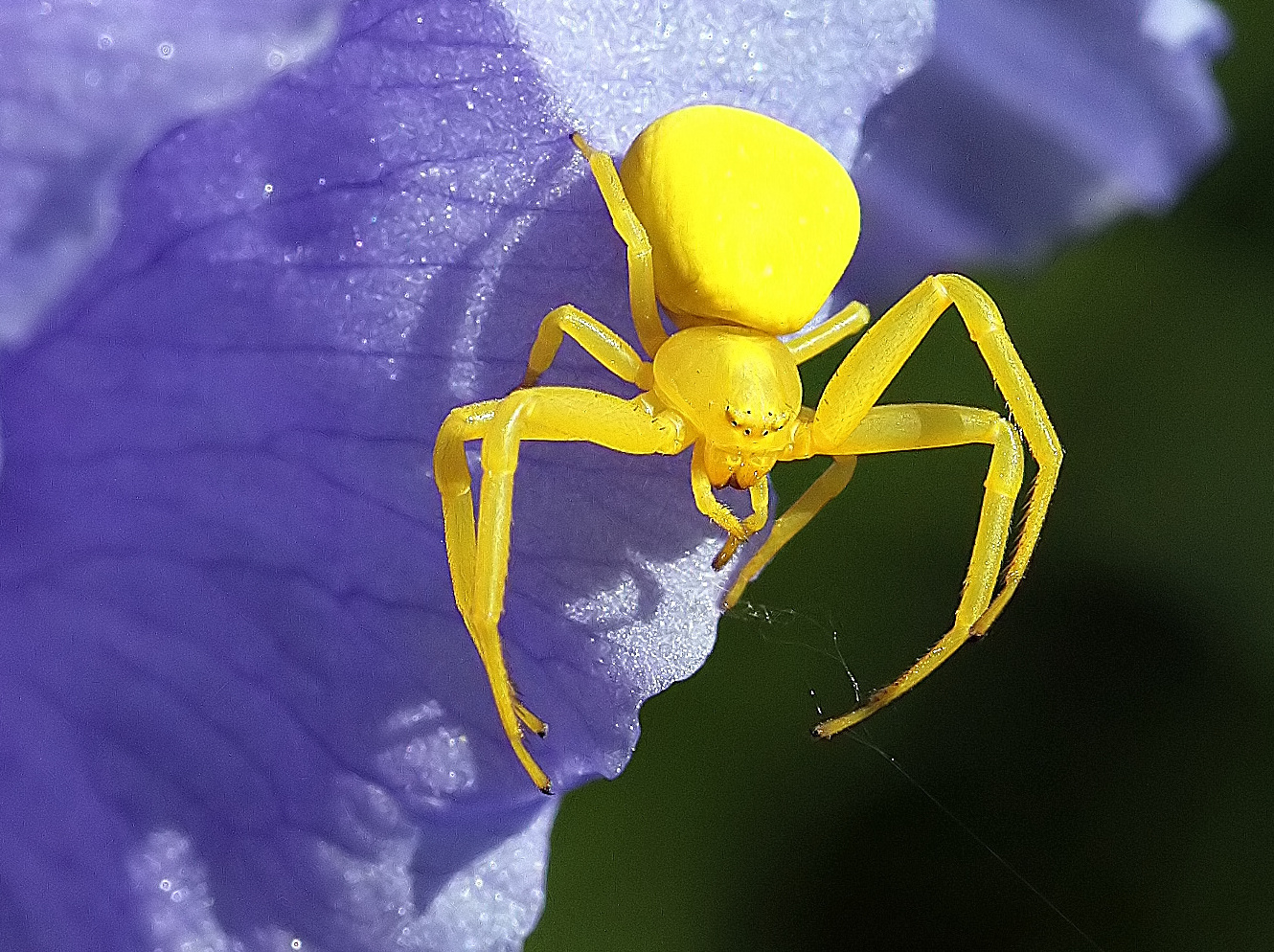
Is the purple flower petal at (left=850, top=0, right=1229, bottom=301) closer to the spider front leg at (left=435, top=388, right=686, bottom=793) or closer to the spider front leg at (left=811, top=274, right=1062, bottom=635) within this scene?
the spider front leg at (left=811, top=274, right=1062, bottom=635)

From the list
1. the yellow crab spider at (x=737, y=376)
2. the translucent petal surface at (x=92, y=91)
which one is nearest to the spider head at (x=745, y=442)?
the yellow crab spider at (x=737, y=376)

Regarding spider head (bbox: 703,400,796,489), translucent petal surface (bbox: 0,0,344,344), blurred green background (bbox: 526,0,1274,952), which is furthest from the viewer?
blurred green background (bbox: 526,0,1274,952)

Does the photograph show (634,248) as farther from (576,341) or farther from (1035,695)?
(1035,695)

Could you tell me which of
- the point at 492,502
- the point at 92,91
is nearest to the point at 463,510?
the point at 492,502

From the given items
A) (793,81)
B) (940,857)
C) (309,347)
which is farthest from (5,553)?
(940,857)

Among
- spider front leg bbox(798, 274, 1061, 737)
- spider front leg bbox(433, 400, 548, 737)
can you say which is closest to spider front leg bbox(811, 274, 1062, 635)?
spider front leg bbox(798, 274, 1061, 737)
